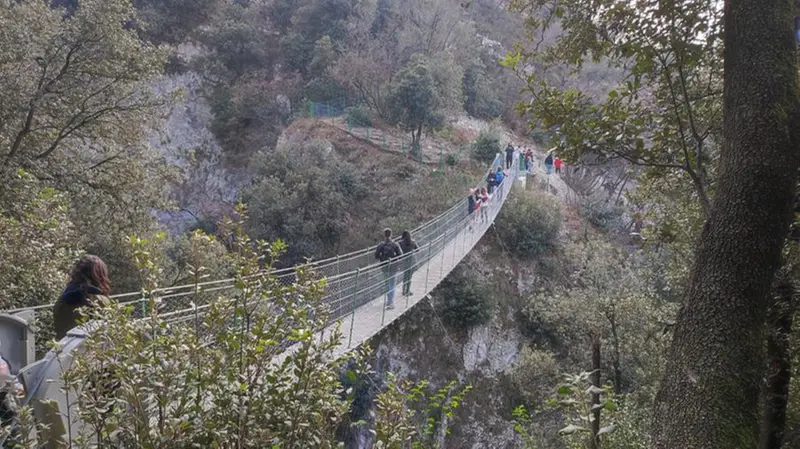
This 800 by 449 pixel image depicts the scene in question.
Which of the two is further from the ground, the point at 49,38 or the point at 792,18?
the point at 49,38

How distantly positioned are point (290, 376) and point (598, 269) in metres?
9.13

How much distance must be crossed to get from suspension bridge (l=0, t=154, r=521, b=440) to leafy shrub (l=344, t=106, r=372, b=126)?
192 inches

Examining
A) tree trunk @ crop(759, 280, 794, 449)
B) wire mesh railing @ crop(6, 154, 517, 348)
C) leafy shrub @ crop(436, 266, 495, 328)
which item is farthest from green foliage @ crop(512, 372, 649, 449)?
leafy shrub @ crop(436, 266, 495, 328)

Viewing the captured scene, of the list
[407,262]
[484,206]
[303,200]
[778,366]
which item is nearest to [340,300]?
[407,262]

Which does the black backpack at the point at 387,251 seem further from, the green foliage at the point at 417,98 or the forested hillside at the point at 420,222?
the green foliage at the point at 417,98

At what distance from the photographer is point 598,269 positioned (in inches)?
373

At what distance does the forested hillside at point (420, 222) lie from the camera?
129cm

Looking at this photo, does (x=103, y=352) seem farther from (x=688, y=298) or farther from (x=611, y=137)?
(x=611, y=137)

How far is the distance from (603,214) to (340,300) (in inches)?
498

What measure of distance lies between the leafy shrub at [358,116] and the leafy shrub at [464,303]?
766cm

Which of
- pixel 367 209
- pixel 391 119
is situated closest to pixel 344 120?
pixel 391 119

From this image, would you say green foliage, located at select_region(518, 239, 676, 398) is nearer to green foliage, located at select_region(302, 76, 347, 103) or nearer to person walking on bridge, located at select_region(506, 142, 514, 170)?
person walking on bridge, located at select_region(506, 142, 514, 170)

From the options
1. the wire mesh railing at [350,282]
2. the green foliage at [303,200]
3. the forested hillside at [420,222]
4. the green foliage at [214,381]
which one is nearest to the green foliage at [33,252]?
the forested hillside at [420,222]

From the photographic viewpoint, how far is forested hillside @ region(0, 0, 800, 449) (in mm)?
1292
